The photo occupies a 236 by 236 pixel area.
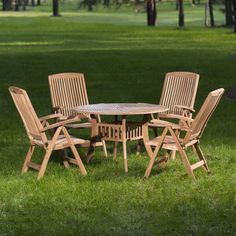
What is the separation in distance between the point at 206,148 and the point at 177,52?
22381 millimetres

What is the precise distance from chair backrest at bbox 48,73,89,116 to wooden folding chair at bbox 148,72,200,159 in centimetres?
124

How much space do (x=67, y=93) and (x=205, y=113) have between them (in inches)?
112

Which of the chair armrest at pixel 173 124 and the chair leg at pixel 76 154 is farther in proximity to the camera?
the chair armrest at pixel 173 124

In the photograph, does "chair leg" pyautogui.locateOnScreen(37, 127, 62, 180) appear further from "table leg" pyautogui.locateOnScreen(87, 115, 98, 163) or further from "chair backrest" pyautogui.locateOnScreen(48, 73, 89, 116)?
"chair backrest" pyautogui.locateOnScreen(48, 73, 89, 116)

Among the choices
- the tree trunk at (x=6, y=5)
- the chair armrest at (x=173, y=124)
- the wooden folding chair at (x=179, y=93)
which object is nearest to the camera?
the chair armrest at (x=173, y=124)

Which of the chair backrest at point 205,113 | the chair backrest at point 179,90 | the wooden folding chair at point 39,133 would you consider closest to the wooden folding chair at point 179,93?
the chair backrest at point 179,90

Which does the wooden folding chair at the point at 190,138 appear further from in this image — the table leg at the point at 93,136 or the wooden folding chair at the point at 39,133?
the wooden folding chair at the point at 39,133

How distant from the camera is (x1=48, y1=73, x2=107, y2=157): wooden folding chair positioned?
1154 centimetres

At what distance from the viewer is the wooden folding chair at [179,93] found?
37.8 feet

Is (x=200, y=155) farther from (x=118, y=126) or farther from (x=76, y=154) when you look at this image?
(x=76, y=154)

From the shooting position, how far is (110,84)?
21750 mm

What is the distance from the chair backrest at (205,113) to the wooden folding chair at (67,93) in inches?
75.5

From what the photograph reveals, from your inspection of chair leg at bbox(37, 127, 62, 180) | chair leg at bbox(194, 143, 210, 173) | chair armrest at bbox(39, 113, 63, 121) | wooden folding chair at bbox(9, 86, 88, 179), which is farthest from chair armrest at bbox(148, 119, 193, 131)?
chair leg at bbox(37, 127, 62, 180)

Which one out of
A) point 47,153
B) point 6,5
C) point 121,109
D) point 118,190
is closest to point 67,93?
point 121,109
